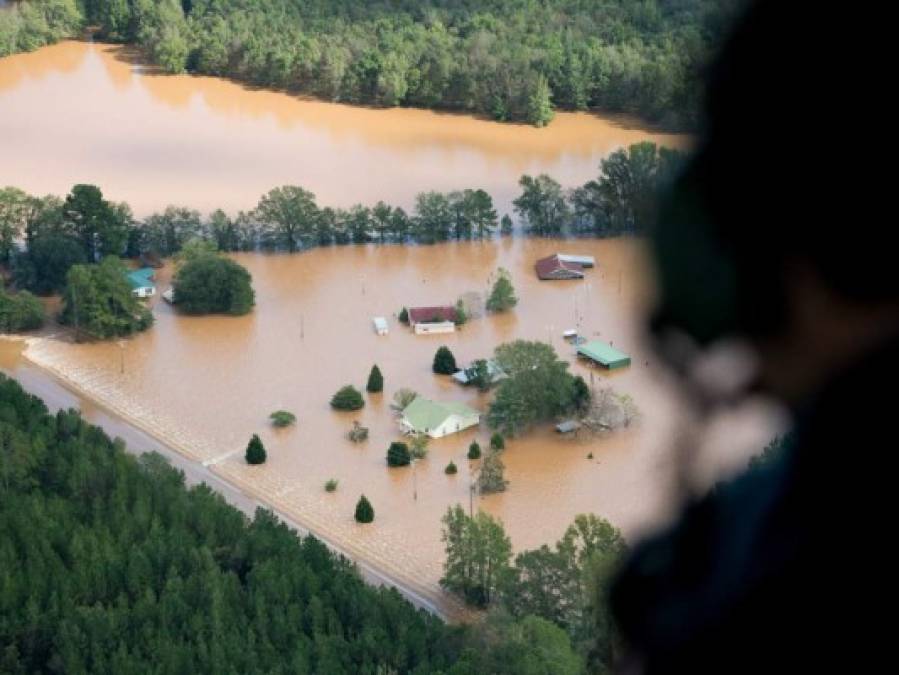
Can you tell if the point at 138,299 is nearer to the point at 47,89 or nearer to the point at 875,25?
the point at 47,89

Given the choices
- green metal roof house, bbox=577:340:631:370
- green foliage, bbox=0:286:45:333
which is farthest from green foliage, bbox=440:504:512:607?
green foliage, bbox=0:286:45:333

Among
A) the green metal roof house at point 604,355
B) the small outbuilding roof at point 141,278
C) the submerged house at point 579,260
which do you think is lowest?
the green metal roof house at point 604,355

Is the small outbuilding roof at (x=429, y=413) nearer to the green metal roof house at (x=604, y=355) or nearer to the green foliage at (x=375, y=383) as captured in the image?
the green foliage at (x=375, y=383)

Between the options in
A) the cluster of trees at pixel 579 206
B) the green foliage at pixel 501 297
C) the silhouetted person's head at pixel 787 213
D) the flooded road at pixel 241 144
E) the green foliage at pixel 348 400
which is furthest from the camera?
the flooded road at pixel 241 144

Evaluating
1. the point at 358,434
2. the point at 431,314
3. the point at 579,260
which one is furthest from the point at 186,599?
the point at 579,260

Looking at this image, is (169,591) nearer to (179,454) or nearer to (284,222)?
(179,454)

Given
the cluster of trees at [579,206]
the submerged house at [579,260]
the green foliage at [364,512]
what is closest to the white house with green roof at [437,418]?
the green foliage at [364,512]

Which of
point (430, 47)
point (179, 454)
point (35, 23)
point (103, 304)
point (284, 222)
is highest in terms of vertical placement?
point (35, 23)
